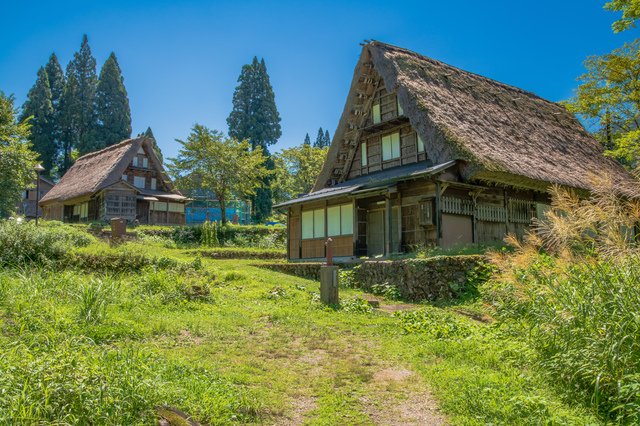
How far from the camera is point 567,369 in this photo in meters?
4.12

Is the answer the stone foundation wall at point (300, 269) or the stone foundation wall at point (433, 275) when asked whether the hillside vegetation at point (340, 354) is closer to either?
the stone foundation wall at point (433, 275)

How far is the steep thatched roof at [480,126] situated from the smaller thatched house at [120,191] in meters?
16.3

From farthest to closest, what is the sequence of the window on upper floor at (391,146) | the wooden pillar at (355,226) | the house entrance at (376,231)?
the window on upper floor at (391,146), the house entrance at (376,231), the wooden pillar at (355,226)

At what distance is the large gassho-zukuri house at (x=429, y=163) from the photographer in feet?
43.9

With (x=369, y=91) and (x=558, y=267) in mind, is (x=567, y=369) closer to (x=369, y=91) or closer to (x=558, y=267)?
(x=558, y=267)

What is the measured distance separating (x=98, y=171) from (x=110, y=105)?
1337 centimetres

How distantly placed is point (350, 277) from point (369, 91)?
8.75 m

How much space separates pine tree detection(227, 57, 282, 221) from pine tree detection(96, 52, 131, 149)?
11.0m

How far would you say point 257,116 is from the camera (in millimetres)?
37906

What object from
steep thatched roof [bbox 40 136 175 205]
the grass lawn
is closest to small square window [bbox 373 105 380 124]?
the grass lawn

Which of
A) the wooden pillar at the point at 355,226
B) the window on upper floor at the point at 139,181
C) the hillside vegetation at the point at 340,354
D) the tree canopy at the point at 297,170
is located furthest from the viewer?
the tree canopy at the point at 297,170

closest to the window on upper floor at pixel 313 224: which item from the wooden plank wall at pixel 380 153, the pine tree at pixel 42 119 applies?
the wooden plank wall at pixel 380 153

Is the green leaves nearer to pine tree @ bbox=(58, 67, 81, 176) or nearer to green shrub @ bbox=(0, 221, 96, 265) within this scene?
green shrub @ bbox=(0, 221, 96, 265)

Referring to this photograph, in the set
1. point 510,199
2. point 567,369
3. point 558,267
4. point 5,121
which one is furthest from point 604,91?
point 5,121
